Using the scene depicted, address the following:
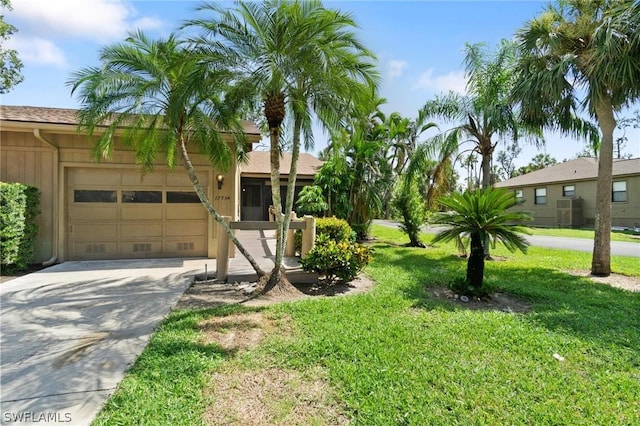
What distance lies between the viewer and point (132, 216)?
9.39 meters

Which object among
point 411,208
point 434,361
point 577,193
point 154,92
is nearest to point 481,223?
point 434,361

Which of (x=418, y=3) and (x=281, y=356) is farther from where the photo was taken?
(x=418, y=3)

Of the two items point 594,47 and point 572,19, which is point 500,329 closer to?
point 594,47

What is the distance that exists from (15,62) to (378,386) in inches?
982

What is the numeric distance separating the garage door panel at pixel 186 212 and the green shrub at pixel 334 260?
454 cm

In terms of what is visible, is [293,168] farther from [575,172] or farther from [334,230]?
[575,172]

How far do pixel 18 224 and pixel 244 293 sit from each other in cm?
596

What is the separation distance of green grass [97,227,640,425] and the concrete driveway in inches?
11.9

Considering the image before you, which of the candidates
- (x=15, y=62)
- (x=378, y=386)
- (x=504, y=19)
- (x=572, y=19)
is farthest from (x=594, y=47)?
(x=15, y=62)

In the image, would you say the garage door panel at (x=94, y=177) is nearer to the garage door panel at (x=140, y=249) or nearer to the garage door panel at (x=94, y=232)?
the garage door panel at (x=94, y=232)

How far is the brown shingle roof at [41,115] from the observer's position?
26.6 feet

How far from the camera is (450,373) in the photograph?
10.5 feet

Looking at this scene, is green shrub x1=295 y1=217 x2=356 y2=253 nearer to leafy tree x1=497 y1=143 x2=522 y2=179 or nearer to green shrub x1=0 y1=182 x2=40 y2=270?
green shrub x1=0 y1=182 x2=40 y2=270

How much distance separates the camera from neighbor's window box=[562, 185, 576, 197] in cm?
2345
